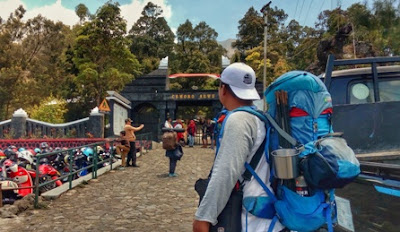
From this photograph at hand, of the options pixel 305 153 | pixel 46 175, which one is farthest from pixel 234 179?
pixel 46 175

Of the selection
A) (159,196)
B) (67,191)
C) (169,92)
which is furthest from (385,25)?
(67,191)

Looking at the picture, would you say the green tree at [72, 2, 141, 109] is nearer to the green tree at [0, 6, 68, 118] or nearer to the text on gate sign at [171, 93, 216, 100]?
the green tree at [0, 6, 68, 118]

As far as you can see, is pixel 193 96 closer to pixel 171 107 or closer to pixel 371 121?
pixel 171 107

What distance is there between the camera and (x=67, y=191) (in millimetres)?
8359

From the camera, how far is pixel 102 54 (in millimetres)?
30484

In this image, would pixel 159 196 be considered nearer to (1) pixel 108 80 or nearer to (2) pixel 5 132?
(2) pixel 5 132

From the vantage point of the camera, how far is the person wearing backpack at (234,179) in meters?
1.82

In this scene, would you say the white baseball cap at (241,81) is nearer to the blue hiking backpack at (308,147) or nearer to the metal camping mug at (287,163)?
the blue hiking backpack at (308,147)

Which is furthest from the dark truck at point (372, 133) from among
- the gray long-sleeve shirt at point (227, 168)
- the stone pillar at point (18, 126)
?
the stone pillar at point (18, 126)

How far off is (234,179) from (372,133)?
3132 mm

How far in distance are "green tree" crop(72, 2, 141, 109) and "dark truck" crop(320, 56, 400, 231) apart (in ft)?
84.1

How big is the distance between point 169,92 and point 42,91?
52.1ft

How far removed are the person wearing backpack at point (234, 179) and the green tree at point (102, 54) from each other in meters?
28.1

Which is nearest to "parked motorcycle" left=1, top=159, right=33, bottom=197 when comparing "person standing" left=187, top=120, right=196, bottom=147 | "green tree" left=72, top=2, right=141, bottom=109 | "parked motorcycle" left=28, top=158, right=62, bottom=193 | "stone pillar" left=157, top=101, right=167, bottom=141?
"parked motorcycle" left=28, top=158, right=62, bottom=193
